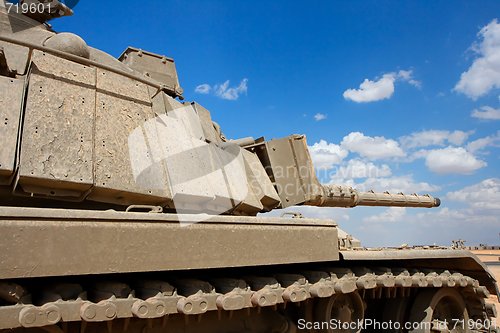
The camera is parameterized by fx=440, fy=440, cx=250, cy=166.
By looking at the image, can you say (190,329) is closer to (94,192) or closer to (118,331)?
(118,331)

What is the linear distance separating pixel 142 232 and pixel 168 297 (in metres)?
0.47

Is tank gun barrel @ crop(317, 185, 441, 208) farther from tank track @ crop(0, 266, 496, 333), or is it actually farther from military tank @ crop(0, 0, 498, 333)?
tank track @ crop(0, 266, 496, 333)

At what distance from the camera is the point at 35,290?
2.65m

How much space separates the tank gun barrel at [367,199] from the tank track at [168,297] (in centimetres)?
232

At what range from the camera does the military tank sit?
2590mm

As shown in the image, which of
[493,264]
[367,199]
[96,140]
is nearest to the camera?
[96,140]

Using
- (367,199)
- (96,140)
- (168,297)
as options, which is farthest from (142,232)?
(367,199)

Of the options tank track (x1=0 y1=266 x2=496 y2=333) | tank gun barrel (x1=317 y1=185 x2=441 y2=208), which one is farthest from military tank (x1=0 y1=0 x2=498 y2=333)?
tank gun barrel (x1=317 y1=185 x2=441 y2=208)

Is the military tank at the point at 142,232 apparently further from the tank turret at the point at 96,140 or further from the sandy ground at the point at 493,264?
the sandy ground at the point at 493,264

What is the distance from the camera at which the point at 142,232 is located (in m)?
2.85

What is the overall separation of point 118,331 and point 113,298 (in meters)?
0.61

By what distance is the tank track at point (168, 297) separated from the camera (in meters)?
2.44

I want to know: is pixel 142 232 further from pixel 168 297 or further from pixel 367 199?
pixel 367 199

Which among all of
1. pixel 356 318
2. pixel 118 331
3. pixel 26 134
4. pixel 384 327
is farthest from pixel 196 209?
pixel 384 327
